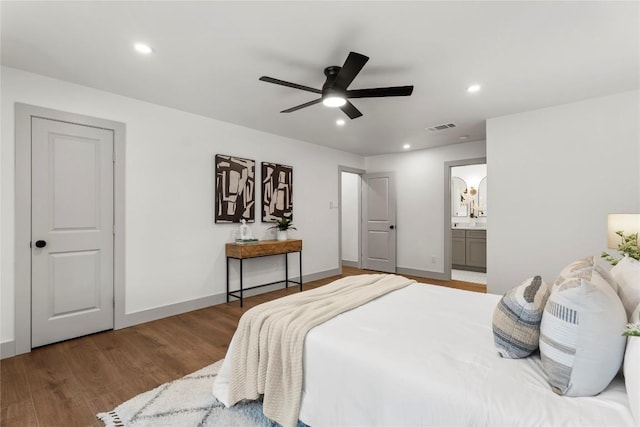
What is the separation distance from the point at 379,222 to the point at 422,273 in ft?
4.34

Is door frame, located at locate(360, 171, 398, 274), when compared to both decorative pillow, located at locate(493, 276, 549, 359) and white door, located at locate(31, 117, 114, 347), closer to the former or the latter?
white door, located at locate(31, 117, 114, 347)

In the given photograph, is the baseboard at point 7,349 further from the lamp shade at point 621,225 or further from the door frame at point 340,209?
the lamp shade at point 621,225

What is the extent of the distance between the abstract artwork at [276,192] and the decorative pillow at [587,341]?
4008 millimetres

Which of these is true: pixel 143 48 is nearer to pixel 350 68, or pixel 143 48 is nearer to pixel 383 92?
pixel 350 68

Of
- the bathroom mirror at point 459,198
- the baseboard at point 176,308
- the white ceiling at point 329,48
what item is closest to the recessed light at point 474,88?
the white ceiling at point 329,48

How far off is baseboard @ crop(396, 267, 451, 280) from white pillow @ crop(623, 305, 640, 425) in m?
4.75

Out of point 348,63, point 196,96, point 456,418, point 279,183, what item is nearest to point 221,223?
point 279,183

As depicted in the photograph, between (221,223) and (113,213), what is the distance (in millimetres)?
1270

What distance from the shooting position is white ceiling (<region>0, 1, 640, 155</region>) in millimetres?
1936

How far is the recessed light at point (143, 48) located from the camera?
2324 millimetres

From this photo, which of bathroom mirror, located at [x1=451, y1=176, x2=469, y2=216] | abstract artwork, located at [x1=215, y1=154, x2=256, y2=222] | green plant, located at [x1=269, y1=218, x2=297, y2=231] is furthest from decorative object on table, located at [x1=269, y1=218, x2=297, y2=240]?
bathroom mirror, located at [x1=451, y1=176, x2=469, y2=216]

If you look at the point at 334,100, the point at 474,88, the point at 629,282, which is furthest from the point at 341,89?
the point at 629,282

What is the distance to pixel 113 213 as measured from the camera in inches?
129

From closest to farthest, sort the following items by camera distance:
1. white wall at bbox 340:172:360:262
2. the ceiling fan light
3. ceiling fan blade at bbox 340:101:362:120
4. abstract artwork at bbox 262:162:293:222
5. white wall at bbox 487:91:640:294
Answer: the ceiling fan light, ceiling fan blade at bbox 340:101:362:120, white wall at bbox 487:91:640:294, abstract artwork at bbox 262:162:293:222, white wall at bbox 340:172:360:262
